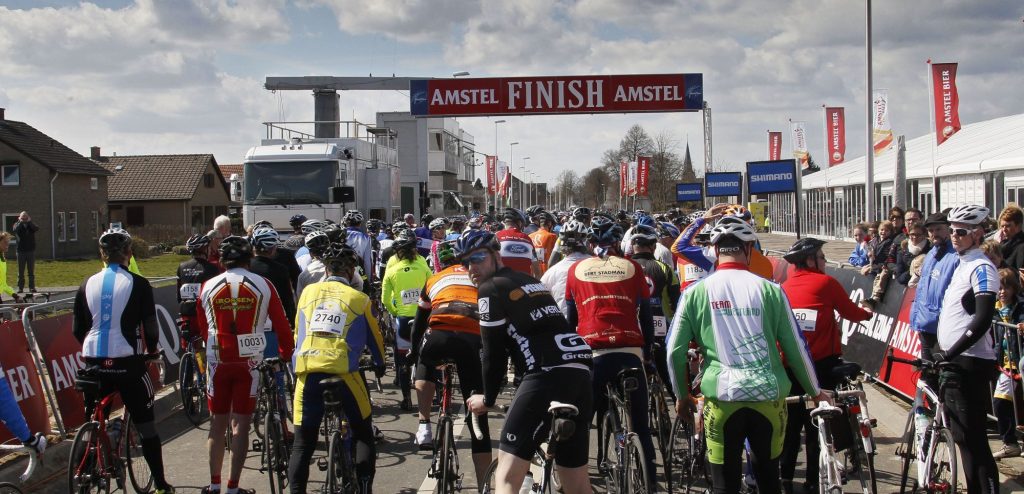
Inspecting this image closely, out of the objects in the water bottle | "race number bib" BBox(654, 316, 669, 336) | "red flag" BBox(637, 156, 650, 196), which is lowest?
the water bottle

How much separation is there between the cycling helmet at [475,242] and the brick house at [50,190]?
4733cm

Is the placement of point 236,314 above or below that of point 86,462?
above

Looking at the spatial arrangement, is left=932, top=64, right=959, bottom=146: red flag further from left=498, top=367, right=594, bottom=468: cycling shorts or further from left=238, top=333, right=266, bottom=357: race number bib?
left=498, top=367, right=594, bottom=468: cycling shorts

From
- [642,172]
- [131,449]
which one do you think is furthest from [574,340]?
[642,172]

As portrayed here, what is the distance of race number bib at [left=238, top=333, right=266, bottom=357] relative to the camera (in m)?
6.81

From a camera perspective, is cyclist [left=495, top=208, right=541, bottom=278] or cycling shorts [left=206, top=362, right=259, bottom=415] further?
cyclist [left=495, top=208, right=541, bottom=278]

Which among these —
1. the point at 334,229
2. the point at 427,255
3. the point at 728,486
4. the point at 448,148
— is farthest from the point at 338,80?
the point at 448,148

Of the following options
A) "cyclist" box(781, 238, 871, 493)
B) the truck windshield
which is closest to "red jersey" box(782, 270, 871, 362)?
"cyclist" box(781, 238, 871, 493)

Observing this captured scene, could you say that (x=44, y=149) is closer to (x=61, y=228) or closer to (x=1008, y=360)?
(x=61, y=228)

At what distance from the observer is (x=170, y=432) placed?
32.2 feet

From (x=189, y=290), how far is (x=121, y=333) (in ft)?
9.41

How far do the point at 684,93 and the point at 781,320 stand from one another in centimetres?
2236

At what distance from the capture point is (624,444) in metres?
5.79

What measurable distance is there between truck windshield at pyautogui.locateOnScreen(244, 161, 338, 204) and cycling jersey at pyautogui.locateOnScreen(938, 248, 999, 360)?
17.5 metres
